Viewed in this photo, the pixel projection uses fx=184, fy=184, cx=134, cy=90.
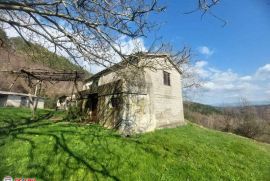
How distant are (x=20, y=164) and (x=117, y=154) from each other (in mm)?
3022

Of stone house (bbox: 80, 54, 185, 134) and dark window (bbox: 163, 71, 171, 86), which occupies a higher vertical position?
dark window (bbox: 163, 71, 171, 86)

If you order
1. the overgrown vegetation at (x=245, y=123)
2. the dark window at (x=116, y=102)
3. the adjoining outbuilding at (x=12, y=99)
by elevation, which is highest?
the adjoining outbuilding at (x=12, y=99)

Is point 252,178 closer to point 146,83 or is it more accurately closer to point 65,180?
point 65,180

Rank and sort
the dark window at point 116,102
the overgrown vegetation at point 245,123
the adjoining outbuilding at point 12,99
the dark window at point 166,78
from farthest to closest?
the adjoining outbuilding at point 12,99 < the overgrown vegetation at point 245,123 < the dark window at point 166,78 < the dark window at point 116,102

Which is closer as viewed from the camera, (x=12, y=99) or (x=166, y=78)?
(x=166, y=78)

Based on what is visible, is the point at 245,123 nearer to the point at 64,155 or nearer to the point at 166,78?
the point at 166,78

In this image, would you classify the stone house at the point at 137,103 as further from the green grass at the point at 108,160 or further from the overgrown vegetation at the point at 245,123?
the overgrown vegetation at the point at 245,123

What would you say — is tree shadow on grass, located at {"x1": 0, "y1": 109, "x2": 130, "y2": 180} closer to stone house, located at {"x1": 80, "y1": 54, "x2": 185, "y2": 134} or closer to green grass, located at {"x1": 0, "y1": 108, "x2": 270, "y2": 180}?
green grass, located at {"x1": 0, "y1": 108, "x2": 270, "y2": 180}

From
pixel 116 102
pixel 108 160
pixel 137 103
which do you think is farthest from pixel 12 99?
pixel 108 160

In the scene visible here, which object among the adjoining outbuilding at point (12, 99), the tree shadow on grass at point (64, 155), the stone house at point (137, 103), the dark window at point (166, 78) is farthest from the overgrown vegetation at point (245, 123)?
the adjoining outbuilding at point (12, 99)

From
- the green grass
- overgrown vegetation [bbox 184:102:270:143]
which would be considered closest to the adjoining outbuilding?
the green grass

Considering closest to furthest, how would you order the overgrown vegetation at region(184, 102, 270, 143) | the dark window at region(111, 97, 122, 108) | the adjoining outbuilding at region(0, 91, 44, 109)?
the dark window at region(111, 97, 122, 108) < the overgrown vegetation at region(184, 102, 270, 143) < the adjoining outbuilding at region(0, 91, 44, 109)

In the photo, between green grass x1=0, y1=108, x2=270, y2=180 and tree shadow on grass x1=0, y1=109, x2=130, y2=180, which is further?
green grass x1=0, y1=108, x2=270, y2=180

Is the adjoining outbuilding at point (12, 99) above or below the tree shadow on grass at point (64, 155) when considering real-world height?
above
